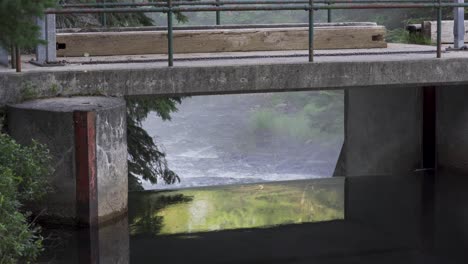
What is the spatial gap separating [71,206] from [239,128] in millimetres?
27224

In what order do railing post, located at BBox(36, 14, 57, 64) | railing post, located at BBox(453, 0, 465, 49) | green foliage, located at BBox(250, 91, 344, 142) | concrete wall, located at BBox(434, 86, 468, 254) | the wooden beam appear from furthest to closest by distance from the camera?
green foliage, located at BBox(250, 91, 344, 142) → railing post, located at BBox(453, 0, 465, 49) → concrete wall, located at BBox(434, 86, 468, 254) → the wooden beam → railing post, located at BBox(36, 14, 57, 64)

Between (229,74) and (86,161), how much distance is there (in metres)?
1.92

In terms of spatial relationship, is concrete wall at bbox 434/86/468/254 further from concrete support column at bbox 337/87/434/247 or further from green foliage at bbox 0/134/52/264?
green foliage at bbox 0/134/52/264

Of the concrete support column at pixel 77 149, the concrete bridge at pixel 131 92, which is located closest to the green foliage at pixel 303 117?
the concrete bridge at pixel 131 92

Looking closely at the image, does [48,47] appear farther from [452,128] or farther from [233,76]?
[452,128]

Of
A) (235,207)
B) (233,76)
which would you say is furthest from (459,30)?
(235,207)

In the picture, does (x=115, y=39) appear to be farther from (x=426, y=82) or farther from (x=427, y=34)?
(x=427, y=34)

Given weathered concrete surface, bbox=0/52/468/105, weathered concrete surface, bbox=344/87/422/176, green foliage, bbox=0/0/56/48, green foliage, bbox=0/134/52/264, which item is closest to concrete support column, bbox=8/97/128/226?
green foliage, bbox=0/134/52/264

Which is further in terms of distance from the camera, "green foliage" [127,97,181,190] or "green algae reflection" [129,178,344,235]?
"green foliage" [127,97,181,190]

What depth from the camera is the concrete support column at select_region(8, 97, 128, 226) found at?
29.7ft

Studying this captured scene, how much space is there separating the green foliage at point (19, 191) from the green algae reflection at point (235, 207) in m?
1.28

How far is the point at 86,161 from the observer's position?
357 inches

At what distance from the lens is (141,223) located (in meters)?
10.1

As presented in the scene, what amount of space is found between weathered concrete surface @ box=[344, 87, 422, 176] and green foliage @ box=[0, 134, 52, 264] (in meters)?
6.11
